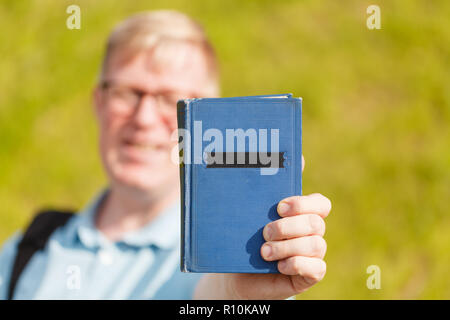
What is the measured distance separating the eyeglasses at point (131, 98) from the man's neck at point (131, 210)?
0.72ft

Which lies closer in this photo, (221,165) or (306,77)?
(221,165)

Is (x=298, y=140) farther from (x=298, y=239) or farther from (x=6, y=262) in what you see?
(x=6, y=262)

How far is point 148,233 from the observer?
125 centimetres

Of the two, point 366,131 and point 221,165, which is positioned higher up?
point 366,131

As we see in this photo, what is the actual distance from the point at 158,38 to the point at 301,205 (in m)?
0.68

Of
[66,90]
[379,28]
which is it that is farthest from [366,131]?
[66,90]

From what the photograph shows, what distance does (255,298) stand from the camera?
0.89 meters

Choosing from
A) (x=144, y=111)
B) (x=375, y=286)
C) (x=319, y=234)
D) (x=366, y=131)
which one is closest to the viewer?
(x=319, y=234)

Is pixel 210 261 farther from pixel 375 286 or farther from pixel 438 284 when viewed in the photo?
pixel 438 284

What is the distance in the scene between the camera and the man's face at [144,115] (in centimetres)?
126

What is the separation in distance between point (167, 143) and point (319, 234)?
58 centimetres

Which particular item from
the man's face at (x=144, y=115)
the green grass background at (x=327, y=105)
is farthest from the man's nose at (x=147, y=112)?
the green grass background at (x=327, y=105)

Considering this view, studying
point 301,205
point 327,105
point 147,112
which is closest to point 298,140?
point 301,205

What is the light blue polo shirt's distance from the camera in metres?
1.13
